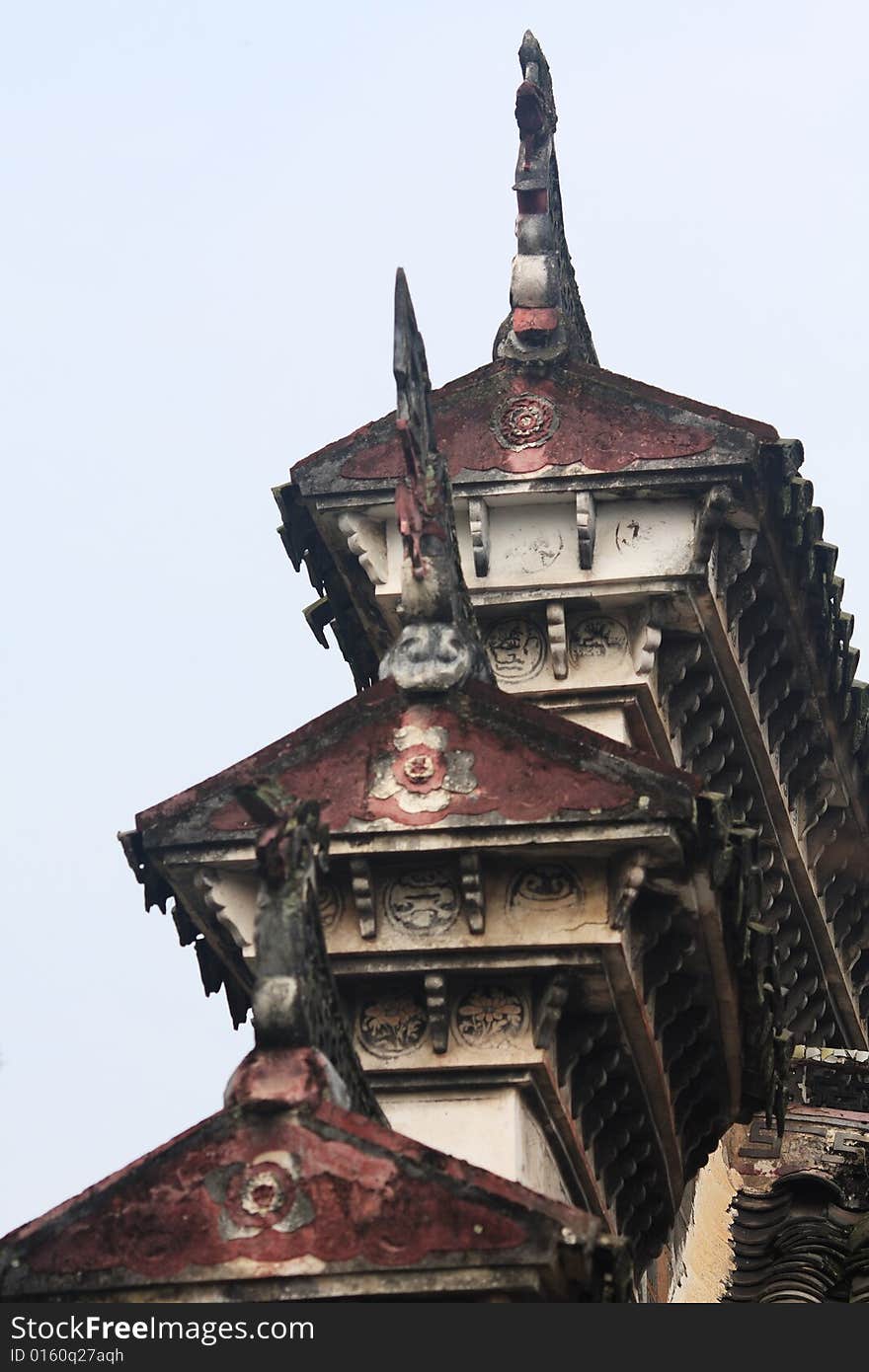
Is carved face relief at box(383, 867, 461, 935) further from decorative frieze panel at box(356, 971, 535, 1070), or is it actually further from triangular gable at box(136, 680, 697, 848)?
triangular gable at box(136, 680, 697, 848)

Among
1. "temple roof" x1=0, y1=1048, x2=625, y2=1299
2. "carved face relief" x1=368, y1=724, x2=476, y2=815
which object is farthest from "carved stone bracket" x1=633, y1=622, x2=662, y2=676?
"temple roof" x1=0, y1=1048, x2=625, y2=1299

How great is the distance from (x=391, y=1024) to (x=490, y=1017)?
51 cm

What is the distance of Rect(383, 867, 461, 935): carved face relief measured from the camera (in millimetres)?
17281

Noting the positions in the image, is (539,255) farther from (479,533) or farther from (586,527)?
(586,527)

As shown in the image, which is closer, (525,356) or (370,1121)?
(370,1121)

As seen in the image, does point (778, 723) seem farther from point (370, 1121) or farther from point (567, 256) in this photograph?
point (370, 1121)

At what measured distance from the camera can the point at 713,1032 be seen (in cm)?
1864

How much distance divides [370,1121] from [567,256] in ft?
34.9

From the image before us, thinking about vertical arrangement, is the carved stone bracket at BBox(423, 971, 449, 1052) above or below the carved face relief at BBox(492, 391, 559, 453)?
below

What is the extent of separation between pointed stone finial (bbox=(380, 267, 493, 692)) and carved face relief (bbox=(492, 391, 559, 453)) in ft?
10.9

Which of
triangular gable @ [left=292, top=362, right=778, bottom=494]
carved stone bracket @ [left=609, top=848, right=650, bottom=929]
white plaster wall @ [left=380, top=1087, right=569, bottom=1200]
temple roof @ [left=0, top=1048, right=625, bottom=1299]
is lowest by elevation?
temple roof @ [left=0, top=1048, right=625, bottom=1299]

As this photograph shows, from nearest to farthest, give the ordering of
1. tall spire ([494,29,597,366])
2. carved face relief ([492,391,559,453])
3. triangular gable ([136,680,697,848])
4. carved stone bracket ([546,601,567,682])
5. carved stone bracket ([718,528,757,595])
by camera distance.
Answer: triangular gable ([136,680,697,848]), carved stone bracket ([546,601,567,682]), carved stone bracket ([718,528,757,595]), carved face relief ([492,391,559,453]), tall spire ([494,29,597,366])

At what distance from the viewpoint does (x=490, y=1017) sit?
17391 mm

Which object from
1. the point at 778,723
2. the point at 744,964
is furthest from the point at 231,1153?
the point at 778,723
